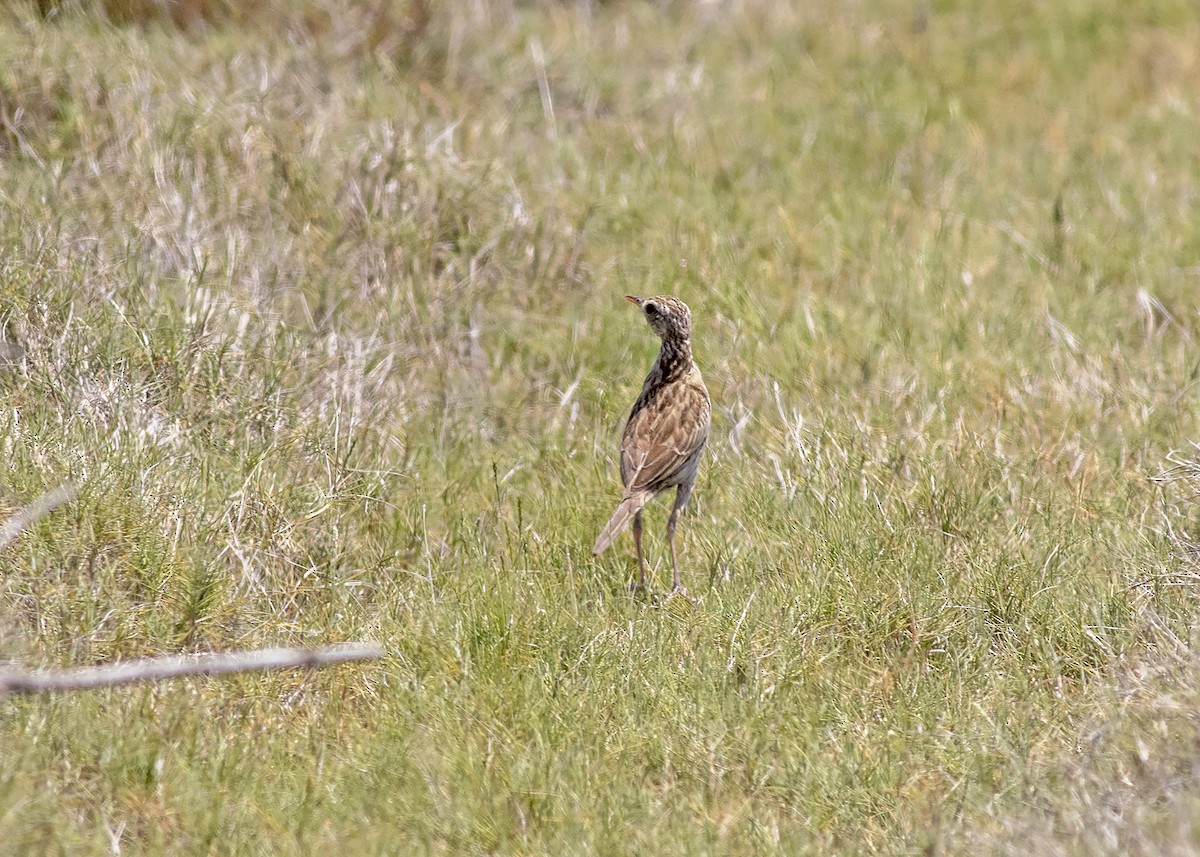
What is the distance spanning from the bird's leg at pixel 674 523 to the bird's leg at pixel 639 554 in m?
0.12

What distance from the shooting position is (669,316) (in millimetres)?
6680

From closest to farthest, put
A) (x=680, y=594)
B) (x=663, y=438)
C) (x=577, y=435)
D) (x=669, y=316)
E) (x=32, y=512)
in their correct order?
(x=32, y=512) < (x=680, y=594) < (x=663, y=438) < (x=669, y=316) < (x=577, y=435)

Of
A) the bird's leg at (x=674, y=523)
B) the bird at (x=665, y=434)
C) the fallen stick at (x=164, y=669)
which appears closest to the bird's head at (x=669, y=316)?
the bird at (x=665, y=434)

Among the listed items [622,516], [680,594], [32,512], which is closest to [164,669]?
[32,512]

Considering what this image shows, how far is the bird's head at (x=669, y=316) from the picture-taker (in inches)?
263

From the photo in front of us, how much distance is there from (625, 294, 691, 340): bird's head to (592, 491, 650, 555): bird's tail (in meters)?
0.88

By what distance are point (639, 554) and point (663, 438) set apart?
496mm

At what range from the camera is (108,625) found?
510 cm

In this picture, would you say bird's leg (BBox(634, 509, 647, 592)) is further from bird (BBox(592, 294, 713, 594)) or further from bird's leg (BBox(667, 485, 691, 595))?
bird's leg (BBox(667, 485, 691, 595))

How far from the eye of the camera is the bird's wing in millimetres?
6148

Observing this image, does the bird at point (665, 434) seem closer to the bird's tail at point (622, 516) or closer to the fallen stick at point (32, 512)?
the bird's tail at point (622, 516)

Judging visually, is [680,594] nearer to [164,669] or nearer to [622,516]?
[622,516]

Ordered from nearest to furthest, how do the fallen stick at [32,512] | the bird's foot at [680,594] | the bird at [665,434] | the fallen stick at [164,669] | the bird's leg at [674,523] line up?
the fallen stick at [164,669], the fallen stick at [32,512], the bird's foot at [680,594], the bird's leg at [674,523], the bird at [665,434]

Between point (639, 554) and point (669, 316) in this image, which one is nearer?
point (639, 554)
